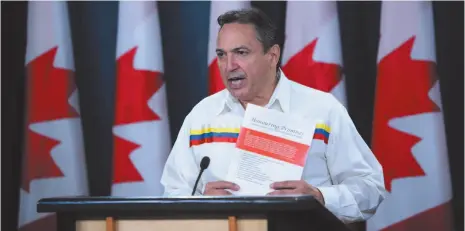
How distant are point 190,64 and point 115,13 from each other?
498 mm

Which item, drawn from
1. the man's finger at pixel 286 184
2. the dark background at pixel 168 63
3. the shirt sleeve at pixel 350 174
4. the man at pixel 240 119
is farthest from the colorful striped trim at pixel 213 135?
the dark background at pixel 168 63

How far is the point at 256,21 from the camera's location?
2.80 meters

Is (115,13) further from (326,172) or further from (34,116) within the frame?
(326,172)

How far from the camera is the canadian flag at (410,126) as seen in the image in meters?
3.52

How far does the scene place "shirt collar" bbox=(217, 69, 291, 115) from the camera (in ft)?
9.34

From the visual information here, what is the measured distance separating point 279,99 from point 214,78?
2.90 feet

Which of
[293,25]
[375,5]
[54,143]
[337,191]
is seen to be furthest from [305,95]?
[54,143]

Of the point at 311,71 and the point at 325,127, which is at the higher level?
the point at 311,71

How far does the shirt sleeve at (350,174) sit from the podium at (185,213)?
0.60m

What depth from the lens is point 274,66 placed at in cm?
291

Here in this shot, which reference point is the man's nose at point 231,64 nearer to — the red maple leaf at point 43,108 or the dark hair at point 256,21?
the dark hair at point 256,21

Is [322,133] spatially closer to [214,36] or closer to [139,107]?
[214,36]

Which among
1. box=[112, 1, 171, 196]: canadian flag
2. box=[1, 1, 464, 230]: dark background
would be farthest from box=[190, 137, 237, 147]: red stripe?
box=[1, 1, 464, 230]: dark background

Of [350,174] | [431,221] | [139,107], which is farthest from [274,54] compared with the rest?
[431,221]
